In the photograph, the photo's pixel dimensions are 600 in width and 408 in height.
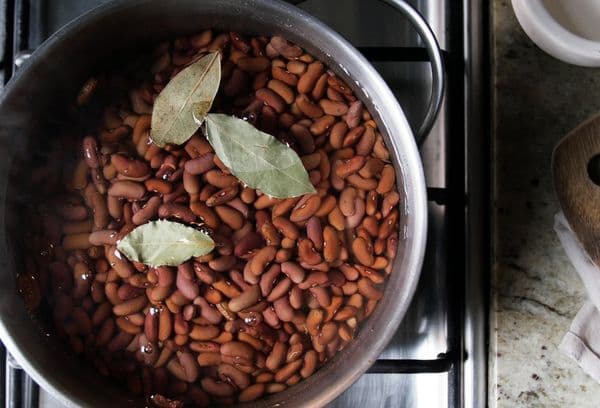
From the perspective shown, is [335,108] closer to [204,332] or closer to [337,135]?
[337,135]

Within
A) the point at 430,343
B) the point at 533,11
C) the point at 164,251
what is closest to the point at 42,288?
the point at 164,251

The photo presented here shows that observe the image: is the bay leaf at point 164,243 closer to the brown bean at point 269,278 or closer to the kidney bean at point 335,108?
the brown bean at point 269,278

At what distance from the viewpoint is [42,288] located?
0.64 metres

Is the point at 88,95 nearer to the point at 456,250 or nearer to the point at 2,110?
the point at 2,110

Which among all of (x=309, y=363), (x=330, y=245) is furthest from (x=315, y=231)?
(x=309, y=363)

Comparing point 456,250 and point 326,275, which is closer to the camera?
point 326,275

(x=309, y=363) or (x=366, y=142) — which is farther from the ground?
(x=366, y=142)

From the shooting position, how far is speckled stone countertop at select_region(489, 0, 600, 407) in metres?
0.73

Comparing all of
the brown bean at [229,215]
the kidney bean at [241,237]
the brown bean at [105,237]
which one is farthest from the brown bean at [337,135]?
the brown bean at [105,237]

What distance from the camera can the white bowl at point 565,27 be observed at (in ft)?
Answer: 2.24

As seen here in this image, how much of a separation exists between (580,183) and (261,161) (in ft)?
1.10

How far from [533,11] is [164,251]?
1.33 ft

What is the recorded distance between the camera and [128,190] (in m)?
0.62

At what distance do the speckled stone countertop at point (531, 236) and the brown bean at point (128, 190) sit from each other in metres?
0.35
